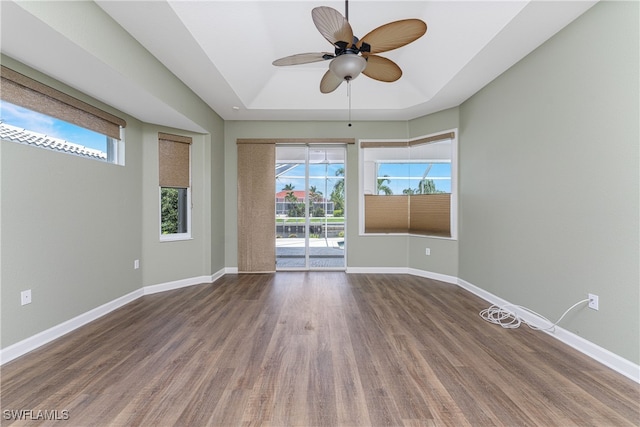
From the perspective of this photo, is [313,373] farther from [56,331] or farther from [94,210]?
[94,210]

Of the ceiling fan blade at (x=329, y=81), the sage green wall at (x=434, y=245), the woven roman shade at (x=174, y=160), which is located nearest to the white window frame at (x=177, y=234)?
the woven roman shade at (x=174, y=160)

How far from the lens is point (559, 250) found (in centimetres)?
235

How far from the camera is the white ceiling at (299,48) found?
2133 millimetres

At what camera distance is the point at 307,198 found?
4.84 m

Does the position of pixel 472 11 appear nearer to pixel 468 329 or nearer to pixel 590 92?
pixel 590 92

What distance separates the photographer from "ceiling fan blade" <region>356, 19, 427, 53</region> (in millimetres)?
1745

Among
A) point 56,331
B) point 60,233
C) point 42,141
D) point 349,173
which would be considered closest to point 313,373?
point 56,331

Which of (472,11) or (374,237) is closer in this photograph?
(472,11)

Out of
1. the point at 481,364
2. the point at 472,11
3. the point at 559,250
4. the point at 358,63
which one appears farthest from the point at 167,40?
the point at 559,250

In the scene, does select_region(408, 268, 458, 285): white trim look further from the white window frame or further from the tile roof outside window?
the tile roof outside window

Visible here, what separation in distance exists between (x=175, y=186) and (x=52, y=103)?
1.66 m

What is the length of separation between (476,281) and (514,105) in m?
2.23

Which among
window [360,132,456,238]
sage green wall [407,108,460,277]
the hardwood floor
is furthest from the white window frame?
sage green wall [407,108,460,277]

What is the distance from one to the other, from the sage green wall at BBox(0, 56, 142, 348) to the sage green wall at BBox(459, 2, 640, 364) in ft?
14.9
